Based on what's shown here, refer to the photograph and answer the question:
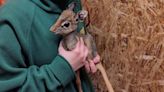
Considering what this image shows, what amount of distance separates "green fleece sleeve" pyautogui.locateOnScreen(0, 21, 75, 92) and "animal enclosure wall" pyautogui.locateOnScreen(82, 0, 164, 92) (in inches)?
12.7

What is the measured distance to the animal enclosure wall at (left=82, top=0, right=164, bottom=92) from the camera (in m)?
1.16

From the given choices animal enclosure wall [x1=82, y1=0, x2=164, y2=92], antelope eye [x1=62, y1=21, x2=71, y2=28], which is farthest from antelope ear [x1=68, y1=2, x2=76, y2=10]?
animal enclosure wall [x1=82, y1=0, x2=164, y2=92]

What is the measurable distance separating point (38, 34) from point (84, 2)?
0.44 meters

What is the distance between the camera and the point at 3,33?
0.94 metres

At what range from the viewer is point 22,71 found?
0.97m

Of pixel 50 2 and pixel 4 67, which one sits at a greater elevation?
pixel 50 2

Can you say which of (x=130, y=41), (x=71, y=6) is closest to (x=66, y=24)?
(x=71, y=6)

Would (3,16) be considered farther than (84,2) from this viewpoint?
No

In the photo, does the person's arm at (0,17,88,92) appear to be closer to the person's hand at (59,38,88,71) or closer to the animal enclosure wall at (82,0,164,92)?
the person's hand at (59,38,88,71)

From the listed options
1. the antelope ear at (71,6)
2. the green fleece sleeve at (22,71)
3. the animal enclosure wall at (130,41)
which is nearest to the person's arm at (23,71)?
the green fleece sleeve at (22,71)

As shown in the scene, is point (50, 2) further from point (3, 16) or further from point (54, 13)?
point (3, 16)

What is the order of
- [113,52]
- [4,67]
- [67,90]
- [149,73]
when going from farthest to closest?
1. [113,52]
2. [149,73]
3. [67,90]
4. [4,67]

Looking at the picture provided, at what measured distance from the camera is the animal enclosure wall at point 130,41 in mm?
1158

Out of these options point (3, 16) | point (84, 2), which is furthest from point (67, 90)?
point (84, 2)
